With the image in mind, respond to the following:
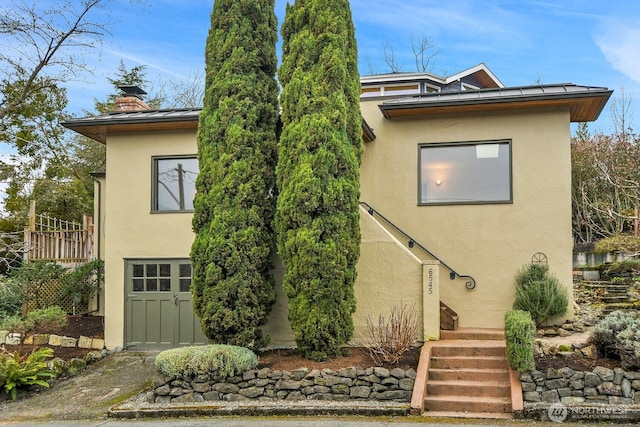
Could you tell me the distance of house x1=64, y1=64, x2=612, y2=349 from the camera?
9297mm

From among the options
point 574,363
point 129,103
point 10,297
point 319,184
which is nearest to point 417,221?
point 319,184

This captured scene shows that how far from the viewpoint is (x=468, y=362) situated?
784cm

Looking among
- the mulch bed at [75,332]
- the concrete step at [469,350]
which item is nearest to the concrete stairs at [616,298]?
the concrete step at [469,350]

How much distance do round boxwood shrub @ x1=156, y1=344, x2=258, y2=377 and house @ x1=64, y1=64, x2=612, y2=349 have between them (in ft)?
5.25

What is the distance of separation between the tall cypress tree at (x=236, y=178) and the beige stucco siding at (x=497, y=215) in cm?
299

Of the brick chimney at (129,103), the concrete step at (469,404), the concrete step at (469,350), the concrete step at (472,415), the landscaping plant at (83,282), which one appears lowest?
the concrete step at (472,415)

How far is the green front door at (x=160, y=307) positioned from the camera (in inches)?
406

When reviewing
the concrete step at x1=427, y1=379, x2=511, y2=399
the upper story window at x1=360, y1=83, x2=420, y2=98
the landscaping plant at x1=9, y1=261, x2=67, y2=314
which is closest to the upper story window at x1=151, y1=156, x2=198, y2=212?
the landscaping plant at x1=9, y1=261, x2=67, y2=314

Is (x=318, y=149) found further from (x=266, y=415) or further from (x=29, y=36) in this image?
(x=29, y=36)

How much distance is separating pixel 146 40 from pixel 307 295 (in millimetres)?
10174

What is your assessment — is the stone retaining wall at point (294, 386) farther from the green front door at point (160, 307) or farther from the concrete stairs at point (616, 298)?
the concrete stairs at point (616, 298)

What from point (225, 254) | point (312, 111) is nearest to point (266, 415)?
point (225, 254)

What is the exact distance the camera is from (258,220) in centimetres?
836

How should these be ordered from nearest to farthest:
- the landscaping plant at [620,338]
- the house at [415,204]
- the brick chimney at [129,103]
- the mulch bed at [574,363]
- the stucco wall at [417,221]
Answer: the landscaping plant at [620,338] < the mulch bed at [574,363] < the stucco wall at [417,221] < the house at [415,204] < the brick chimney at [129,103]
